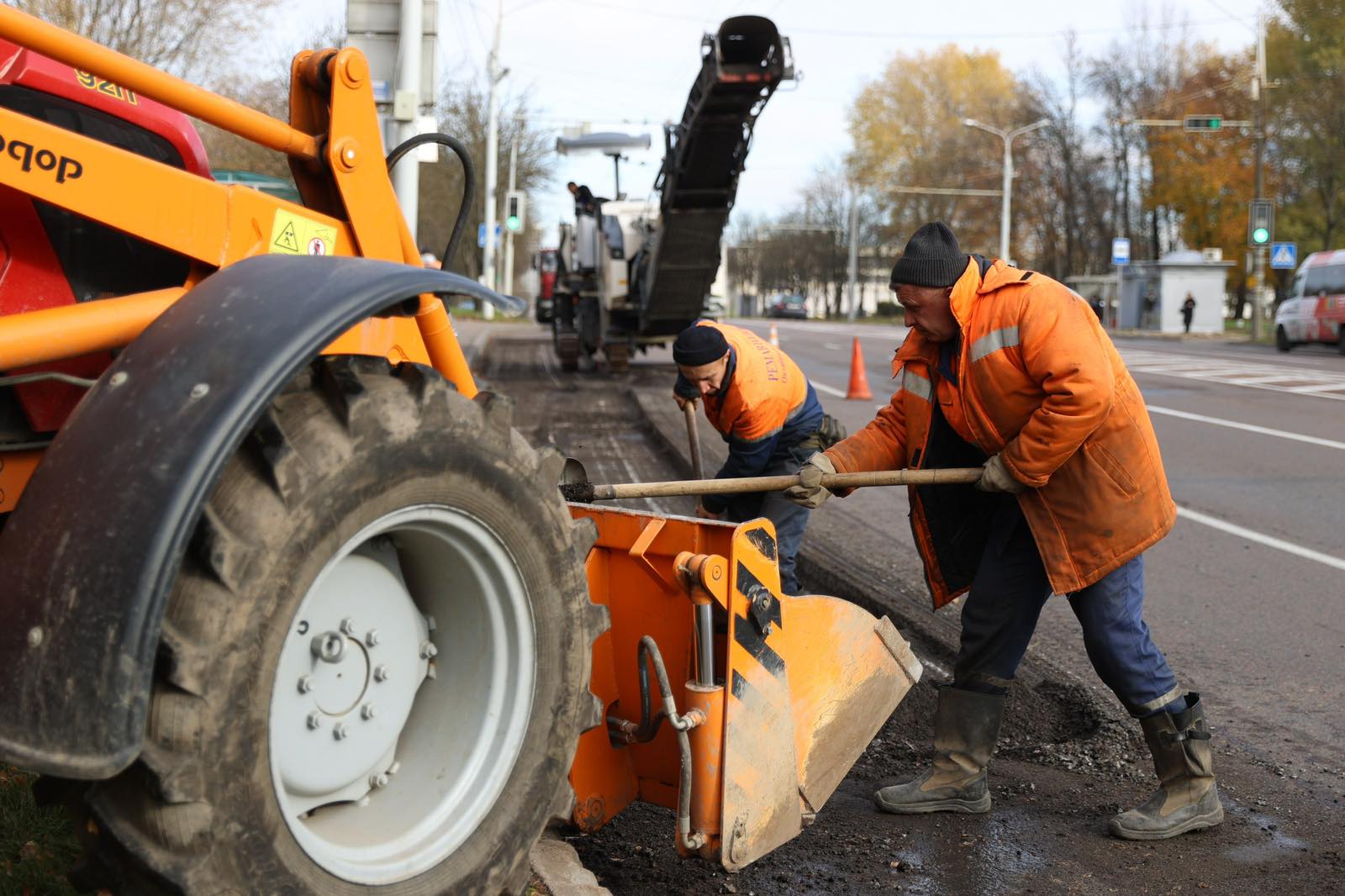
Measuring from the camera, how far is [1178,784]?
13.0 feet

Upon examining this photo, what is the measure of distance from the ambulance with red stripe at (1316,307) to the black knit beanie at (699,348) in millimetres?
27994

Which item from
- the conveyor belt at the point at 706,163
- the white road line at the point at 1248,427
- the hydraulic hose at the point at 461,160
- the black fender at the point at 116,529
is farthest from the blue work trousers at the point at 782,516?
the conveyor belt at the point at 706,163

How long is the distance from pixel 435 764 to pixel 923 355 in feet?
7.20

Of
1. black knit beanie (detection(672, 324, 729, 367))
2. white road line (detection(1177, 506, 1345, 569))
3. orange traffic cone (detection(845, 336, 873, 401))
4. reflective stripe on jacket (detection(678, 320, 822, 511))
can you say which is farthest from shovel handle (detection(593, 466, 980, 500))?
orange traffic cone (detection(845, 336, 873, 401))

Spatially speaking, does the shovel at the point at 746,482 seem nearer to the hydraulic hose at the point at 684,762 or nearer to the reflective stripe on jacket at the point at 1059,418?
the reflective stripe on jacket at the point at 1059,418

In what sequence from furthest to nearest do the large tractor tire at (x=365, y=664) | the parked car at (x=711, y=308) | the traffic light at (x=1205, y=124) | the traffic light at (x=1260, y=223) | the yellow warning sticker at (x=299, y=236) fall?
the traffic light at (x=1205, y=124) < the traffic light at (x=1260, y=223) < the parked car at (x=711, y=308) < the yellow warning sticker at (x=299, y=236) < the large tractor tire at (x=365, y=664)

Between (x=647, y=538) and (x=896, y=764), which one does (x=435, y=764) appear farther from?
(x=896, y=764)

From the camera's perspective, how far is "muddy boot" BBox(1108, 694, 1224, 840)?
12.6 ft

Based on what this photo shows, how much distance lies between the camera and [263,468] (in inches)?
85.0

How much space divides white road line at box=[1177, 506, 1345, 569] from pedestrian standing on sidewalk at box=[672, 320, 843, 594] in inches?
139

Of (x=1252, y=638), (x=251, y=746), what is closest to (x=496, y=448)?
(x=251, y=746)

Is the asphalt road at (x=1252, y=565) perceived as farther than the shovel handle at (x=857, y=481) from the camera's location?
Yes

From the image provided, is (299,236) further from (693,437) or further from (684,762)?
(693,437)

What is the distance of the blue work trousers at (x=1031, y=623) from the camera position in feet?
13.1
